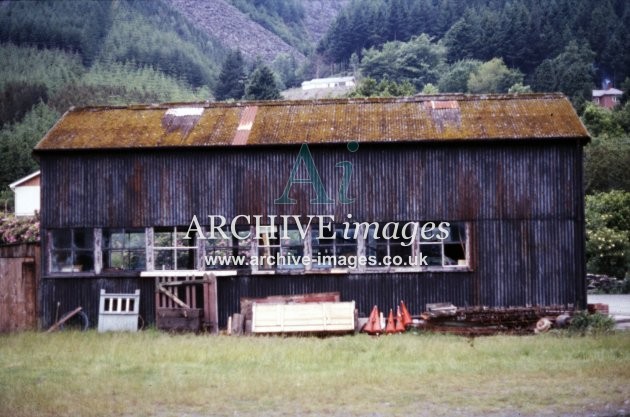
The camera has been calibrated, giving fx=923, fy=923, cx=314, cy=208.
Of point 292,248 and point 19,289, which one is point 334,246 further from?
point 19,289

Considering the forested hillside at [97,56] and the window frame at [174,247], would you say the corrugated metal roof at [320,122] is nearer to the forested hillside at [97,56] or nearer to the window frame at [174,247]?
the window frame at [174,247]

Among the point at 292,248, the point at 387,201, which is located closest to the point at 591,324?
the point at 387,201

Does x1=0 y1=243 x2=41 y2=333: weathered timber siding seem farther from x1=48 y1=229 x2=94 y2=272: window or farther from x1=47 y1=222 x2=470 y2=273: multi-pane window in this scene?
x1=47 y1=222 x2=470 y2=273: multi-pane window

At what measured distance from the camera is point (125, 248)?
26562 millimetres

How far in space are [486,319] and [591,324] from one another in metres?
2.70

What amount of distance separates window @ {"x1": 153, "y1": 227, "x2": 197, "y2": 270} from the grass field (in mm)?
3075

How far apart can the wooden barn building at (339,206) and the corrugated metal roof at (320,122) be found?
8cm

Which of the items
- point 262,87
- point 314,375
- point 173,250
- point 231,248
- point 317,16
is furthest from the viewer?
point 317,16

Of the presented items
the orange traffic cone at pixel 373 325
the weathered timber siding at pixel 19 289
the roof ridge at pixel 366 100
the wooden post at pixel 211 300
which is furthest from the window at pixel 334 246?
the weathered timber siding at pixel 19 289

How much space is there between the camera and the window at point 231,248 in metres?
26.3

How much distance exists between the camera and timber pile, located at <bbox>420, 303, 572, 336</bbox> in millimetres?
24641

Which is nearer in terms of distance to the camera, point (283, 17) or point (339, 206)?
point (339, 206)

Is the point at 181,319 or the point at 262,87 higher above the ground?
the point at 262,87

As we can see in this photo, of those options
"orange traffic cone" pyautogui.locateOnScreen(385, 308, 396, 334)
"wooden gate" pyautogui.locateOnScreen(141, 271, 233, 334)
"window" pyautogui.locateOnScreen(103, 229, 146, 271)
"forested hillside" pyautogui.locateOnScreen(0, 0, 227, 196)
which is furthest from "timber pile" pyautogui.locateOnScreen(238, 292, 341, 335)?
"forested hillside" pyautogui.locateOnScreen(0, 0, 227, 196)
